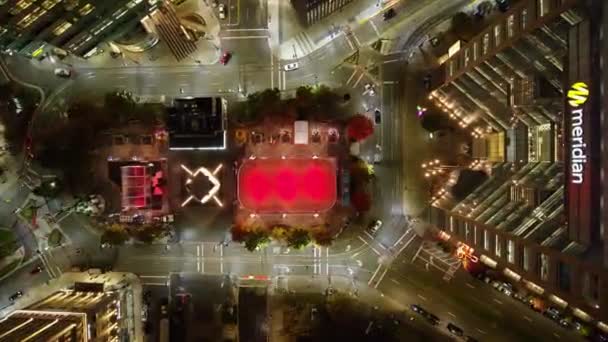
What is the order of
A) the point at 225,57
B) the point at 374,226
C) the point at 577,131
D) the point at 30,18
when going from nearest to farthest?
the point at 577,131 → the point at 30,18 → the point at 374,226 → the point at 225,57

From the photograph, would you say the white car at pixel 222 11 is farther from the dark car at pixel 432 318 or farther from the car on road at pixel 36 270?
the dark car at pixel 432 318

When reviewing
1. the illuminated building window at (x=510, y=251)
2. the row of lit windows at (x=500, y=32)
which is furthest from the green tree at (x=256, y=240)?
the row of lit windows at (x=500, y=32)

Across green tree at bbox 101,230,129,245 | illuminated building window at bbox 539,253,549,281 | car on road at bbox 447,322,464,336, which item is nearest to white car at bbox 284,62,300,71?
green tree at bbox 101,230,129,245

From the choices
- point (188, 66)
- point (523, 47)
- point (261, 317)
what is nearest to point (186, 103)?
point (188, 66)

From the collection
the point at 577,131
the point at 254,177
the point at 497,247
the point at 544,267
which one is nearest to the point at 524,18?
Answer: the point at 577,131

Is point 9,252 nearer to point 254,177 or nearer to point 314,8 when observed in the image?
point 254,177
